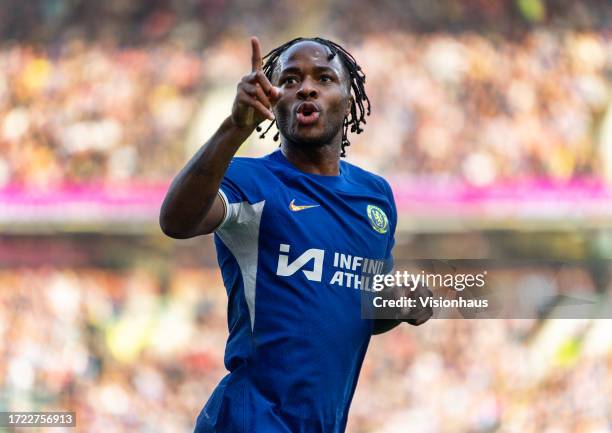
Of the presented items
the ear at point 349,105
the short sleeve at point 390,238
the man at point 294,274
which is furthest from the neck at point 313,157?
the short sleeve at point 390,238

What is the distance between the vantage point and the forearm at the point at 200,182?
2.38m

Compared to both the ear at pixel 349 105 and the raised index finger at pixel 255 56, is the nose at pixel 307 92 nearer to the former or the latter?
the ear at pixel 349 105

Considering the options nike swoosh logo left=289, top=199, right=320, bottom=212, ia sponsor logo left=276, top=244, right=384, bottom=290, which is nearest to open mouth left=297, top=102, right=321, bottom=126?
nike swoosh logo left=289, top=199, right=320, bottom=212

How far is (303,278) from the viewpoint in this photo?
278cm

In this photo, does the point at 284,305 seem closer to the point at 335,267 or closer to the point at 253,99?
the point at 335,267

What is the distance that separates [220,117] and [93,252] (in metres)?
2.13

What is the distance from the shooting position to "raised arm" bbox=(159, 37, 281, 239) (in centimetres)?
231

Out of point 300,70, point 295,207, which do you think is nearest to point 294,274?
point 295,207

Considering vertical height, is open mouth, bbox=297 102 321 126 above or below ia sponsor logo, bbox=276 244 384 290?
above

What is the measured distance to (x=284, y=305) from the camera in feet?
9.05

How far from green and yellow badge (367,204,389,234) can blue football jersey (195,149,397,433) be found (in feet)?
0.41

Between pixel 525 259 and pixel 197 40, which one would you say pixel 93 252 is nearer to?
pixel 197 40

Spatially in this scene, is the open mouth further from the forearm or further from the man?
the forearm

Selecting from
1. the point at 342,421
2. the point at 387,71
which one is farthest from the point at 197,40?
the point at 342,421
